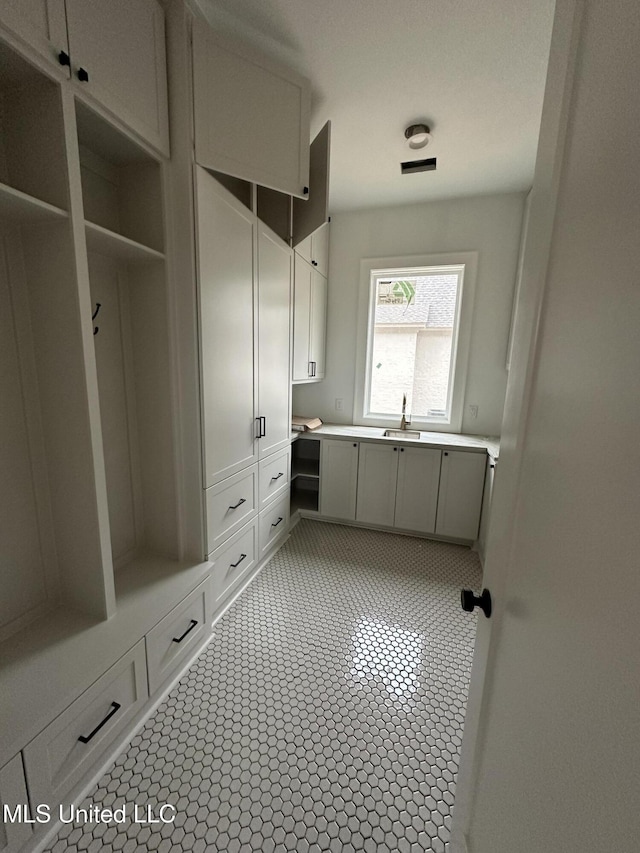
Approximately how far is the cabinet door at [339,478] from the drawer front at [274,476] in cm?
45

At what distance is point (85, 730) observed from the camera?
1.15 metres

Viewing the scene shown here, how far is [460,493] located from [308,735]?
6.51ft

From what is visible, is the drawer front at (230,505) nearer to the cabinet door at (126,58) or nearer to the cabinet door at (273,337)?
the cabinet door at (273,337)

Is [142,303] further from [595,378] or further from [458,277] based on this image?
[458,277]

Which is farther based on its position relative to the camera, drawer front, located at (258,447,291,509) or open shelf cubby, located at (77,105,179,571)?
drawer front, located at (258,447,291,509)

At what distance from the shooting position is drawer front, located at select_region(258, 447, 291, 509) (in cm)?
236

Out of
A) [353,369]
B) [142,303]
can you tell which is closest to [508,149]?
[353,369]

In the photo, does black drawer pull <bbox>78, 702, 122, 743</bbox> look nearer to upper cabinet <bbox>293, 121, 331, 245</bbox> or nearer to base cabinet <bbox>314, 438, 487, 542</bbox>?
base cabinet <bbox>314, 438, 487, 542</bbox>

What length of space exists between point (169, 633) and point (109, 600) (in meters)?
0.32

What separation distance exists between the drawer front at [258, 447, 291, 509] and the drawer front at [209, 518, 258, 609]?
8.5 inches

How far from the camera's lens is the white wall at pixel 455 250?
113 inches

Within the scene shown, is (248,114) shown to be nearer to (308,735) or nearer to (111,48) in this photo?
(111,48)

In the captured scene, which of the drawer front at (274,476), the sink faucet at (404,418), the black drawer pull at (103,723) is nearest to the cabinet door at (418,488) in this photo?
the sink faucet at (404,418)

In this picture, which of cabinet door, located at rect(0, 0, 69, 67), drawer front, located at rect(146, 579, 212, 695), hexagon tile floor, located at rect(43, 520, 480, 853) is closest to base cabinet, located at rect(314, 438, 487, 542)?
hexagon tile floor, located at rect(43, 520, 480, 853)
